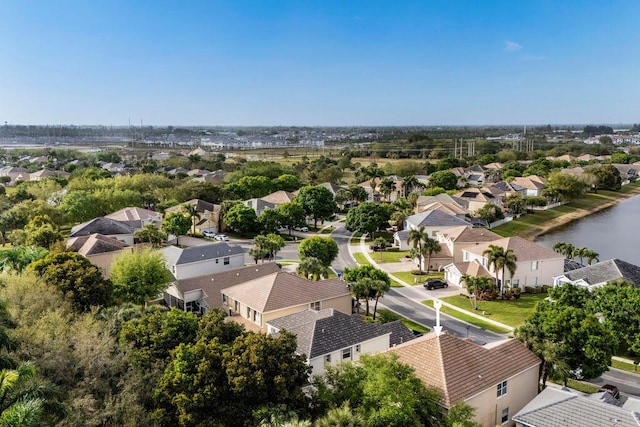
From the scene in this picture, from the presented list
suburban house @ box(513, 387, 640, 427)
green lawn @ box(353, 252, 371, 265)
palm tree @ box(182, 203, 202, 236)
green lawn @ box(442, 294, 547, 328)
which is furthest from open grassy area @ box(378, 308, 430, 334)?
palm tree @ box(182, 203, 202, 236)

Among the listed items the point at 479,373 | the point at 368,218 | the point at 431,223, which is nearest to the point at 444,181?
the point at 431,223

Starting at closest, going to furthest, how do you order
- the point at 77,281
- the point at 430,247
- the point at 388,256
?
the point at 77,281, the point at 430,247, the point at 388,256

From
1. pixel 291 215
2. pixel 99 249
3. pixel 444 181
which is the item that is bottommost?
pixel 291 215

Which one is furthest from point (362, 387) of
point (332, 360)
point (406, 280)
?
point (406, 280)

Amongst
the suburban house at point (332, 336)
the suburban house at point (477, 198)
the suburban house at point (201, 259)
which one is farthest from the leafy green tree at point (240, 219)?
the suburban house at point (332, 336)

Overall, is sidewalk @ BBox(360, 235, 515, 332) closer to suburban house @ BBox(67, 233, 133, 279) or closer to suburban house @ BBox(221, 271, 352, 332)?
suburban house @ BBox(221, 271, 352, 332)

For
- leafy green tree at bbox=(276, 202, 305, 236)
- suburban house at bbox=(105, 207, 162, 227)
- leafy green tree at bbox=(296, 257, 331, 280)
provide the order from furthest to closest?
leafy green tree at bbox=(276, 202, 305, 236) < suburban house at bbox=(105, 207, 162, 227) < leafy green tree at bbox=(296, 257, 331, 280)

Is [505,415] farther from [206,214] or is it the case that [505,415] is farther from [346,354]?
[206,214]

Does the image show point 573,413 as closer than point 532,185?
Yes
